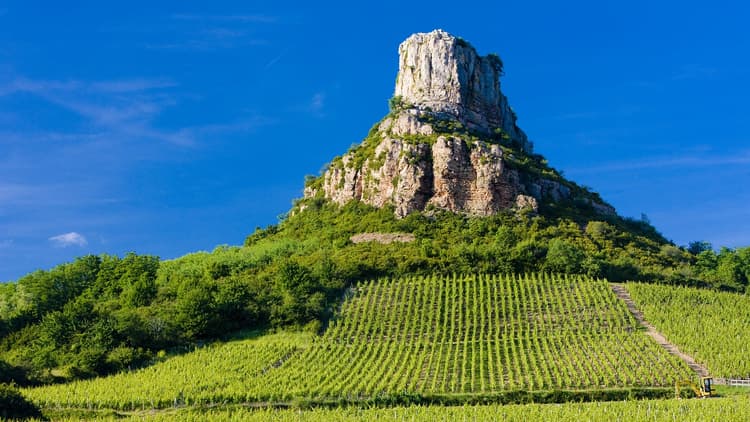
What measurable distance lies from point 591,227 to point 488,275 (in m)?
19.3

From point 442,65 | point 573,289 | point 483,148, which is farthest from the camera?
point 442,65

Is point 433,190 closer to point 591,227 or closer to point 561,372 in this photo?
point 591,227

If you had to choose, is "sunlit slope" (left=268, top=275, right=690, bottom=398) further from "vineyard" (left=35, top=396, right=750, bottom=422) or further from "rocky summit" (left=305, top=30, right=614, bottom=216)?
"rocky summit" (left=305, top=30, right=614, bottom=216)

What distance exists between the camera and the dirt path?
155 ft

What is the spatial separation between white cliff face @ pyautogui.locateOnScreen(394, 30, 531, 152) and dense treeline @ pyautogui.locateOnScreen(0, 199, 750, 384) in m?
21.4

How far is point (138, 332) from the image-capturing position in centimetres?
5844

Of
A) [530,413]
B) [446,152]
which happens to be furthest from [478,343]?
[446,152]

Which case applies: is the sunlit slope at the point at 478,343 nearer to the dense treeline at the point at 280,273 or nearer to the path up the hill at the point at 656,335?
the path up the hill at the point at 656,335

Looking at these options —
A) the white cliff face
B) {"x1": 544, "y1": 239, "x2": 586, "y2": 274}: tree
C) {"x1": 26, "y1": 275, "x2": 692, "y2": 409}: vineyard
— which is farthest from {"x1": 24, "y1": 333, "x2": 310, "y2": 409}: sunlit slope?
the white cliff face

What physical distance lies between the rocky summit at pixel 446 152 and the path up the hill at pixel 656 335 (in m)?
20.2

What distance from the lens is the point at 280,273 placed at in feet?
220

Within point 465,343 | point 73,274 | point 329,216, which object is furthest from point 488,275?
point 73,274

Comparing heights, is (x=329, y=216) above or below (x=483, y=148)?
below

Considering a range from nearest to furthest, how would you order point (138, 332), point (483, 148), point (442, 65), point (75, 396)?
1. point (75, 396)
2. point (138, 332)
3. point (483, 148)
4. point (442, 65)
